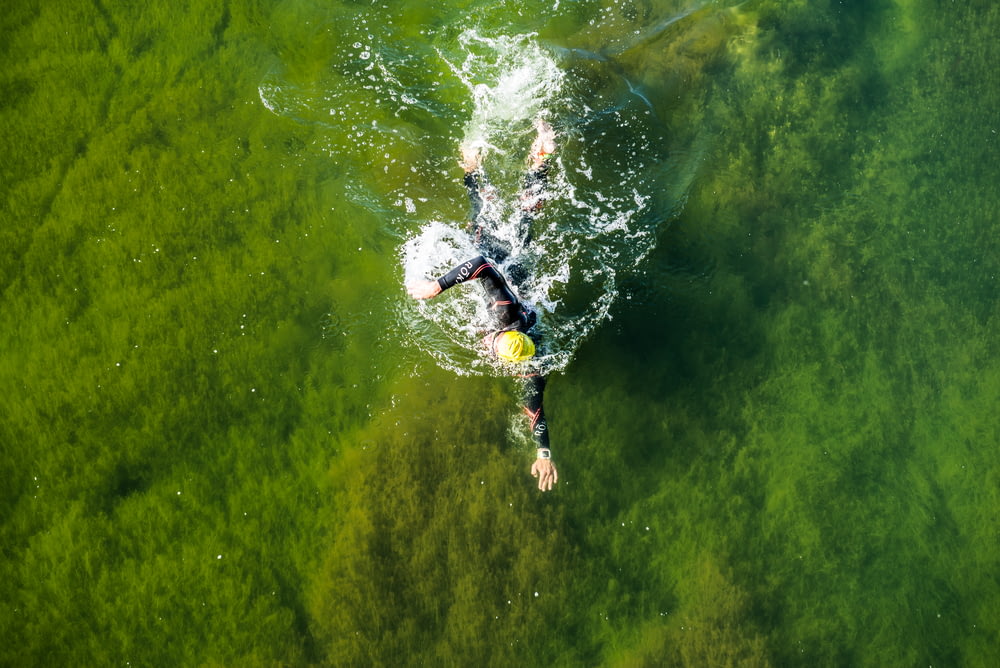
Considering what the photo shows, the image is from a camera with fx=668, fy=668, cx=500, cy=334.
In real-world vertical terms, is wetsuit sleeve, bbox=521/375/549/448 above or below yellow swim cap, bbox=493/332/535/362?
below

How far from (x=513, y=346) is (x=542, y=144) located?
62.0 inches

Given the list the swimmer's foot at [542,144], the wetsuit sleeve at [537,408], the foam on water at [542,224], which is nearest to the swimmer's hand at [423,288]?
the foam on water at [542,224]

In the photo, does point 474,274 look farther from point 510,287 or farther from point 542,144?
point 542,144

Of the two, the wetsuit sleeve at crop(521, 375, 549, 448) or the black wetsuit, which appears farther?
the wetsuit sleeve at crop(521, 375, 549, 448)

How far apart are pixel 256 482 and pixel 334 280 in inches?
59.8

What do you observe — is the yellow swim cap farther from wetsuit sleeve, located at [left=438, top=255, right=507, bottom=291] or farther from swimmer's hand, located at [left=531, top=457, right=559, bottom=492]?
swimmer's hand, located at [left=531, top=457, right=559, bottom=492]

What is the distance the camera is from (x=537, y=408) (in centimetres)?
439

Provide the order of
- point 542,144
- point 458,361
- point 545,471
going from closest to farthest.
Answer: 1. point 545,471
2. point 542,144
3. point 458,361

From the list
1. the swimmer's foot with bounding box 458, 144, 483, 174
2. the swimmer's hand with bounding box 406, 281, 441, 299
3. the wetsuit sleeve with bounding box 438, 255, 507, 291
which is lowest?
the wetsuit sleeve with bounding box 438, 255, 507, 291

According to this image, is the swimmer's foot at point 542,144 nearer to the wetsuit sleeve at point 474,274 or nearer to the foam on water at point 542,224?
the foam on water at point 542,224

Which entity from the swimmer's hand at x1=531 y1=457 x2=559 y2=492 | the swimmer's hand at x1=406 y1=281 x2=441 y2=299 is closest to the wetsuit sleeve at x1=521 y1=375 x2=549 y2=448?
the swimmer's hand at x1=531 y1=457 x2=559 y2=492

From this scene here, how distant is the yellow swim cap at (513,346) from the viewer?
405 centimetres

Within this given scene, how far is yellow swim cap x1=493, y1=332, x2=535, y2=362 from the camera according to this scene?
13.3 feet

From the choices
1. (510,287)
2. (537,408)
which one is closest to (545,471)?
(537,408)
